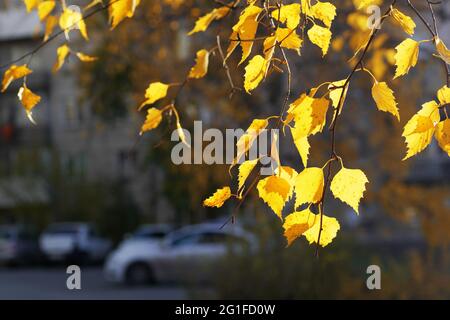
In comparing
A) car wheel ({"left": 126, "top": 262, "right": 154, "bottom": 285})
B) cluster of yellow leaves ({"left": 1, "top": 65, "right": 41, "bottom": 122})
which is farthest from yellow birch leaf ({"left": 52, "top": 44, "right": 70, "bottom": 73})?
car wheel ({"left": 126, "top": 262, "right": 154, "bottom": 285})

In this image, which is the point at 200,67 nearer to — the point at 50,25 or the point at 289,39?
the point at 289,39

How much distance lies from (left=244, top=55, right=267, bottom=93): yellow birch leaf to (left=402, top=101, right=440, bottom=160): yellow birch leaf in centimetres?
65

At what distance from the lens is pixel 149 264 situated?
2325cm

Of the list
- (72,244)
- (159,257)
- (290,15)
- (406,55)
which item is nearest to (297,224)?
(406,55)

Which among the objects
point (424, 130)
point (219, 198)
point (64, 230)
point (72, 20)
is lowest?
point (219, 198)

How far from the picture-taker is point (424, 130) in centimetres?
341

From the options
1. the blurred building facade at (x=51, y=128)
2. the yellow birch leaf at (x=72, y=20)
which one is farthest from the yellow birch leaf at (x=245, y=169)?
the blurred building facade at (x=51, y=128)

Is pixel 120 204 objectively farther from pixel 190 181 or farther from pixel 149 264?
pixel 190 181

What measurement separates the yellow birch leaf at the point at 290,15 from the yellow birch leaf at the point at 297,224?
822 mm

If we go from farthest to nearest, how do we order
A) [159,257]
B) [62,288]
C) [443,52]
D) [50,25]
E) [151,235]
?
[151,235] → [159,257] → [62,288] → [50,25] → [443,52]

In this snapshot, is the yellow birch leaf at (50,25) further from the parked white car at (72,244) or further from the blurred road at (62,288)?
the parked white car at (72,244)

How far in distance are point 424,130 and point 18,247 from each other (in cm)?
3009

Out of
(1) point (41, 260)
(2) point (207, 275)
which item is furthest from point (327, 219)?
(1) point (41, 260)

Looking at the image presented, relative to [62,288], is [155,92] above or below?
above
